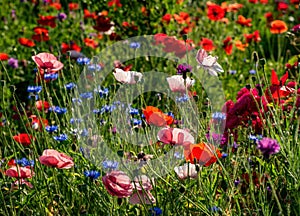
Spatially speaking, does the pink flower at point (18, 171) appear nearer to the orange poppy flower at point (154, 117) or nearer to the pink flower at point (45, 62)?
the pink flower at point (45, 62)

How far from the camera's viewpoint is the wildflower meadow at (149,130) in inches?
79.5

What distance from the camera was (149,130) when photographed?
2.35 metres

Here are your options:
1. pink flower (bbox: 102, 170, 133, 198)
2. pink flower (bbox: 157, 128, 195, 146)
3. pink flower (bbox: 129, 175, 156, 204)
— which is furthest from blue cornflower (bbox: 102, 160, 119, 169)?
pink flower (bbox: 157, 128, 195, 146)

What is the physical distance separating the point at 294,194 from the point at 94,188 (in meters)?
0.70

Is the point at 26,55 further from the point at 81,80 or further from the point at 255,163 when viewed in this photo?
the point at 255,163

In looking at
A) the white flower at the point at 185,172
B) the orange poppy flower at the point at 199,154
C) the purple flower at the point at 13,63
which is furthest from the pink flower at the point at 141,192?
the purple flower at the point at 13,63

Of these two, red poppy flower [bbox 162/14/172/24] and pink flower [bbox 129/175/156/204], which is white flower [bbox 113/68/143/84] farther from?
red poppy flower [bbox 162/14/172/24]

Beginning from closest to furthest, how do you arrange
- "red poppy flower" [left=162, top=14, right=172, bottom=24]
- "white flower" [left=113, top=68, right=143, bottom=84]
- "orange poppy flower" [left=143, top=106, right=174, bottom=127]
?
"orange poppy flower" [left=143, top=106, right=174, bottom=127]
"white flower" [left=113, top=68, right=143, bottom=84]
"red poppy flower" [left=162, top=14, right=172, bottom=24]

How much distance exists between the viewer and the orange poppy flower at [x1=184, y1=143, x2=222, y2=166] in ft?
6.06

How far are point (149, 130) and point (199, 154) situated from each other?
53cm

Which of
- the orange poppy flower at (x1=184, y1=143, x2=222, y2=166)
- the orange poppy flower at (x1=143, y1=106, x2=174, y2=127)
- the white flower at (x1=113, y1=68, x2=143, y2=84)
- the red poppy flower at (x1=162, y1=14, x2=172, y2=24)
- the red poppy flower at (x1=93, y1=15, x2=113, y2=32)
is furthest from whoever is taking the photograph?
the red poppy flower at (x1=93, y1=15, x2=113, y2=32)

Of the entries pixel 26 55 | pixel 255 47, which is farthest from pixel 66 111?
pixel 255 47

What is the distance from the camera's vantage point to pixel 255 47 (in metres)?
4.87

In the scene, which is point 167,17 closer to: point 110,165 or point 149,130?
point 149,130
